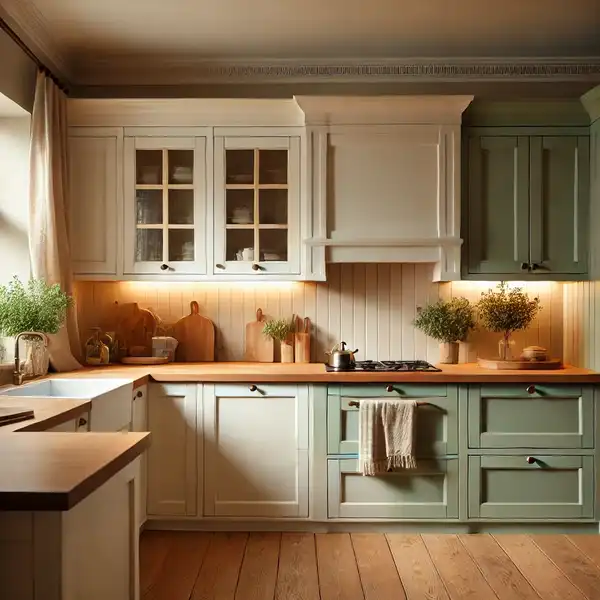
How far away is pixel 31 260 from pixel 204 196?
3.21ft

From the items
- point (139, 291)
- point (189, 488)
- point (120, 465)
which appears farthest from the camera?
point (139, 291)

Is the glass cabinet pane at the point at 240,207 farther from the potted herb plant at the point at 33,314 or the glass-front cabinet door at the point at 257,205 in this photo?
the potted herb plant at the point at 33,314

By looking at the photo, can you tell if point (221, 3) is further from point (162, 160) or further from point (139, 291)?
point (139, 291)

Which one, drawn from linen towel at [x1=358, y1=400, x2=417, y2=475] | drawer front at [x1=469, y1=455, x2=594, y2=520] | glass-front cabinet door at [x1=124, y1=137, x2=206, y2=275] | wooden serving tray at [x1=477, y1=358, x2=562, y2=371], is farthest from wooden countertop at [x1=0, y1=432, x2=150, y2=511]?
wooden serving tray at [x1=477, y1=358, x2=562, y2=371]

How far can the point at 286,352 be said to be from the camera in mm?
4000

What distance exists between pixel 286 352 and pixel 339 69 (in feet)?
5.65

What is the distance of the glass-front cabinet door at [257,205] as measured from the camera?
12.3ft

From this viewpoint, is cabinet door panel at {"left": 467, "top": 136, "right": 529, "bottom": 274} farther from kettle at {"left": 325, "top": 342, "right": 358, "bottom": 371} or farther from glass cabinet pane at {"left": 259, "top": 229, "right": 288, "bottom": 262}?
glass cabinet pane at {"left": 259, "top": 229, "right": 288, "bottom": 262}

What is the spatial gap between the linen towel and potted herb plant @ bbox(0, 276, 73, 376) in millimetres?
1593

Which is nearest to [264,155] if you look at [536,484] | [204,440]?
[204,440]

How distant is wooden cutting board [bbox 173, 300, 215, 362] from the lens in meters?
4.05

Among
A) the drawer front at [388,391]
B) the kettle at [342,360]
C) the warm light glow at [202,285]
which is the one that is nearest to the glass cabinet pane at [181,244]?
the warm light glow at [202,285]

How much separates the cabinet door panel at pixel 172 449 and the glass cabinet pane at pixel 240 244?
0.77 metres

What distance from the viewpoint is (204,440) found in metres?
3.51
